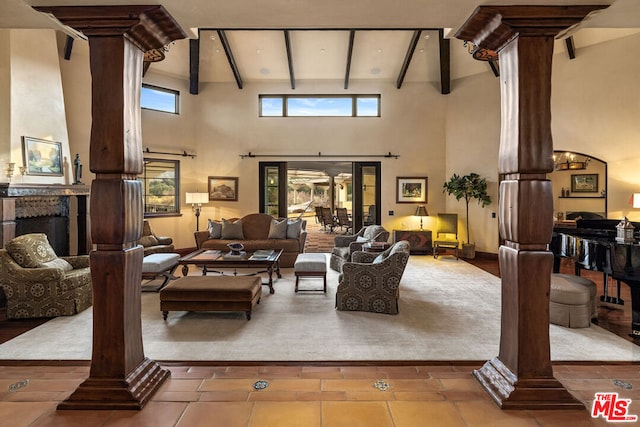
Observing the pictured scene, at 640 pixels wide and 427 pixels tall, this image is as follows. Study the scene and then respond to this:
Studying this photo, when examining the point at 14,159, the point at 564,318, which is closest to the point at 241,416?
the point at 564,318

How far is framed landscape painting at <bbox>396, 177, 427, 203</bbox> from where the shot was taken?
981 cm

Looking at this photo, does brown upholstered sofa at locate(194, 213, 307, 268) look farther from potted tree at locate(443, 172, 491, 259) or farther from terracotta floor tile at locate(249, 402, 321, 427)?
terracotta floor tile at locate(249, 402, 321, 427)

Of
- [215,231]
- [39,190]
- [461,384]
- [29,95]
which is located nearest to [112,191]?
[461,384]

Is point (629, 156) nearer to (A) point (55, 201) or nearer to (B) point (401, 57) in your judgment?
(B) point (401, 57)

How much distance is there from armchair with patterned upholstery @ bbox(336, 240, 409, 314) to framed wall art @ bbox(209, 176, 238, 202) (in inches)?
237

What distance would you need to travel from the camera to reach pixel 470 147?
913cm

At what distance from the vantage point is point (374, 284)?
460cm

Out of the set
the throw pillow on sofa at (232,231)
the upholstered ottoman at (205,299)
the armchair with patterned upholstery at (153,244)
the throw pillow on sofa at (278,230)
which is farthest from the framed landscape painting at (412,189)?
the upholstered ottoman at (205,299)

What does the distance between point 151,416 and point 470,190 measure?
323 inches

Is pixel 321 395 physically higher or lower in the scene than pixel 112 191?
lower

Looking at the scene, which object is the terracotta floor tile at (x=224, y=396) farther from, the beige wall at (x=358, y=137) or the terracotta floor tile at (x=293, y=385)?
the beige wall at (x=358, y=137)

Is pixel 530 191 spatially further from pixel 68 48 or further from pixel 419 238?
pixel 68 48

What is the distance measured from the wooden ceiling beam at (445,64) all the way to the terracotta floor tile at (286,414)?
8.72m

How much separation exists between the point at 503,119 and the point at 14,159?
21.6ft
